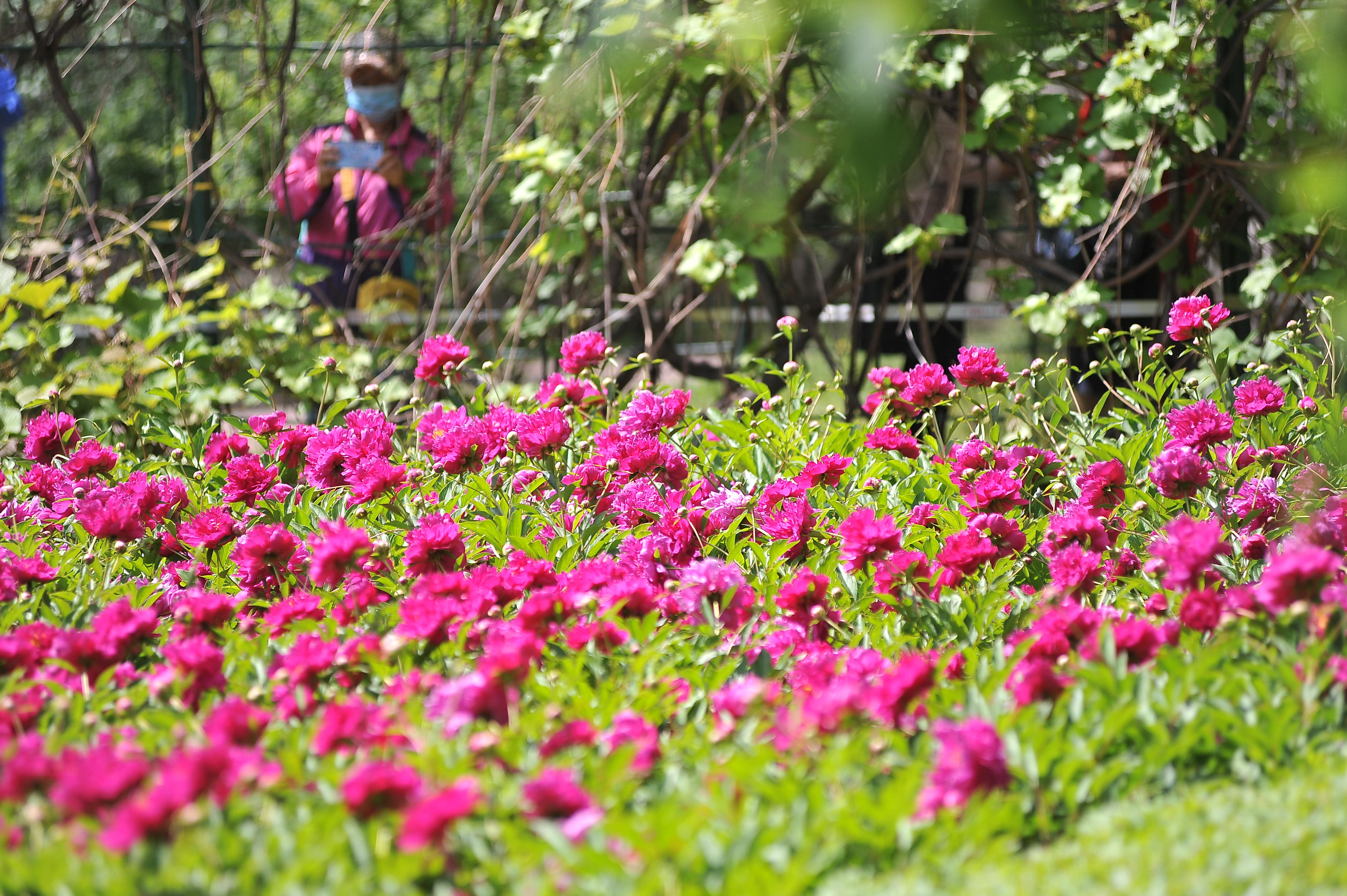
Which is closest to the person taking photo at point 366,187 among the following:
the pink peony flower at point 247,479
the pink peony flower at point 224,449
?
the pink peony flower at point 224,449

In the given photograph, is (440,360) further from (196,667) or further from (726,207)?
(726,207)

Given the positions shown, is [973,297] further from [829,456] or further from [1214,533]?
[1214,533]

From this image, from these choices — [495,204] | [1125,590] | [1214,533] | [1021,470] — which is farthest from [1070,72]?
[495,204]

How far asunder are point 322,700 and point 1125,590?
4.20ft

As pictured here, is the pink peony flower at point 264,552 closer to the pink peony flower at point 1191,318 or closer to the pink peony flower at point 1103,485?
the pink peony flower at point 1103,485

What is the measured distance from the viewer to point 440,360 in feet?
8.50

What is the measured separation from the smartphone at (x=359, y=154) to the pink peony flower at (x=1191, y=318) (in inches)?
135

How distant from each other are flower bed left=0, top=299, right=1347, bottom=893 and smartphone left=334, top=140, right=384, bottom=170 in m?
2.30

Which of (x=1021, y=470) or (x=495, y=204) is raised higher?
(x=1021, y=470)

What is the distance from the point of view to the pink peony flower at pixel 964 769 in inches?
48.6

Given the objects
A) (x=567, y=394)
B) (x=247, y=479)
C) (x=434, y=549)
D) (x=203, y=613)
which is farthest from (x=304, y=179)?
(x=203, y=613)

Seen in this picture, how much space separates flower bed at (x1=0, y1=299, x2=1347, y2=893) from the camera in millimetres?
1163

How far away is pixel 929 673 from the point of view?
1.36m

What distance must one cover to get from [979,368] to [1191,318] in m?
0.46
